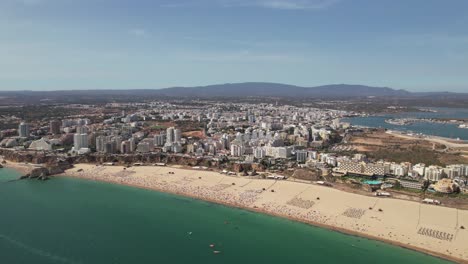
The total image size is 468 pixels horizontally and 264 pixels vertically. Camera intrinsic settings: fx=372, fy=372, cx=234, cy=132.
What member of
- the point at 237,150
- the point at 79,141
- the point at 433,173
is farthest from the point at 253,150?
the point at 79,141

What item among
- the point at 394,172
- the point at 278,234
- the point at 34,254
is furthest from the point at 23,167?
the point at 394,172

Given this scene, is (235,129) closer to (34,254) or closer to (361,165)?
(361,165)

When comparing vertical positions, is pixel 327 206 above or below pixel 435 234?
above

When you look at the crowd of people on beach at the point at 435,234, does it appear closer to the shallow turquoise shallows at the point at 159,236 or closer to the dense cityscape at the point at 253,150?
the shallow turquoise shallows at the point at 159,236

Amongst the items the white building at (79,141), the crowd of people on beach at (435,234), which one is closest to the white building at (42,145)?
the white building at (79,141)

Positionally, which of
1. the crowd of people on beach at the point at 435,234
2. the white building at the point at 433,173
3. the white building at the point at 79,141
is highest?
the white building at the point at 79,141

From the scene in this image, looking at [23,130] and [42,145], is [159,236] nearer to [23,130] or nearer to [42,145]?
[42,145]

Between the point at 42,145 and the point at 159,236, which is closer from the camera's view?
the point at 159,236
